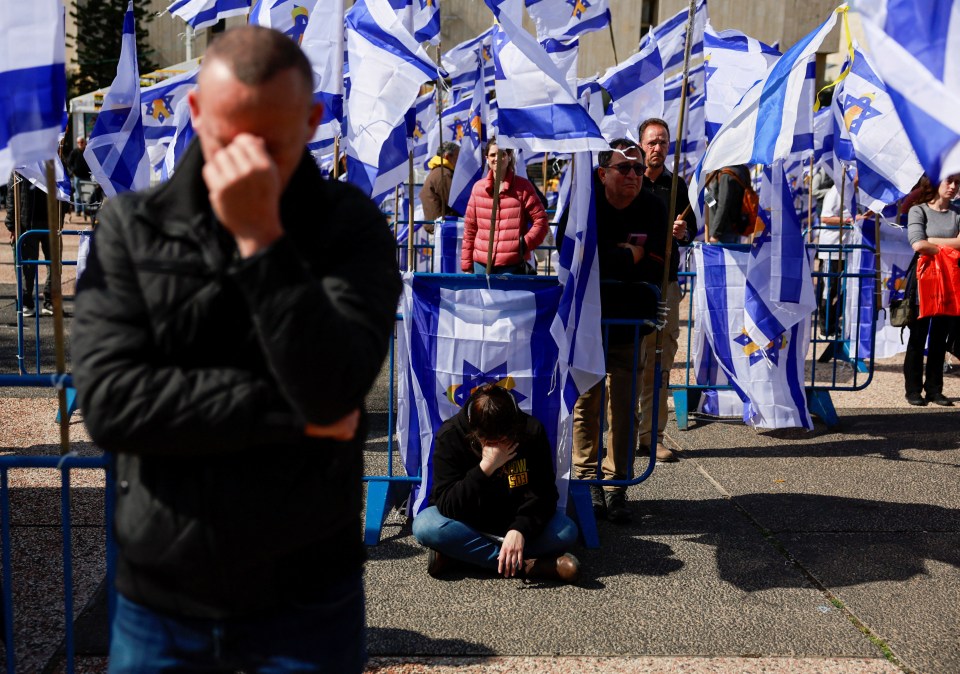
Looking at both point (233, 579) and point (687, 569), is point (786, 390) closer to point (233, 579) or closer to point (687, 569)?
point (687, 569)

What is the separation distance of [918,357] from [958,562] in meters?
3.86

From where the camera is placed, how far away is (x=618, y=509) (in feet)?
17.3

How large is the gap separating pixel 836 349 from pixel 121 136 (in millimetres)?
5472

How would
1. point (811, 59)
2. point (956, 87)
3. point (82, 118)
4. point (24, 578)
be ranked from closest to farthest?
1. point (956, 87)
2. point (24, 578)
3. point (811, 59)
4. point (82, 118)

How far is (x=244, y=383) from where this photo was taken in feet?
5.63

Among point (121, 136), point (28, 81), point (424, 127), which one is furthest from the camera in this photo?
point (424, 127)

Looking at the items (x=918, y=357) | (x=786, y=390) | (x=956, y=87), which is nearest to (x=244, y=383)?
(x=956, y=87)

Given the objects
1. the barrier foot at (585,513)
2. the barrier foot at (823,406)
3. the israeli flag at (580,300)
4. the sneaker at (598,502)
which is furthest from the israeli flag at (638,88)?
the barrier foot at (585,513)

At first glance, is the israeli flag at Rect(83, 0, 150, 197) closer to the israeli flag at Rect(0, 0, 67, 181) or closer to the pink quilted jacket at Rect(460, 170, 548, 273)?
the pink quilted jacket at Rect(460, 170, 548, 273)

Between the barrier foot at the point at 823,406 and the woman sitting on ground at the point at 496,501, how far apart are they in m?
3.63

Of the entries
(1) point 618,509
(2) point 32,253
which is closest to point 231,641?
(1) point 618,509

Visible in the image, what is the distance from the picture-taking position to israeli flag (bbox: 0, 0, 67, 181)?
278 centimetres

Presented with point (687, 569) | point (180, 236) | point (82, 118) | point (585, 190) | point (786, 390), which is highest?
point (82, 118)

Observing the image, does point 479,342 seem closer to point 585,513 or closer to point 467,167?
point 585,513
